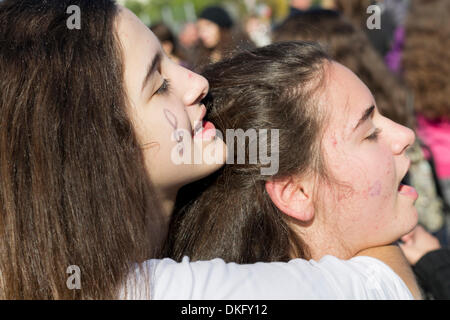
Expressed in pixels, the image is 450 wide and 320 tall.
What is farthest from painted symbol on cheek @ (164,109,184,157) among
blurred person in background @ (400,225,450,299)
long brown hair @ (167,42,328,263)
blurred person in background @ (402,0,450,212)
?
blurred person in background @ (402,0,450,212)

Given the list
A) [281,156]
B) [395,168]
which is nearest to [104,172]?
[281,156]

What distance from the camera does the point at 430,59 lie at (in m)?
3.08

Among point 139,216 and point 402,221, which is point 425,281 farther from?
point 139,216

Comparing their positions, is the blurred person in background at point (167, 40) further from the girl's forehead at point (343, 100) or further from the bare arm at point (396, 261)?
the bare arm at point (396, 261)

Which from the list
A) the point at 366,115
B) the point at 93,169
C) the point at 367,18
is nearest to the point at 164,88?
the point at 93,169

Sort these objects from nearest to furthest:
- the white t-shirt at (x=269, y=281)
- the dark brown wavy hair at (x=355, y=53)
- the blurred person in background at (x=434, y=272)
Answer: the white t-shirt at (x=269, y=281) < the blurred person in background at (x=434, y=272) < the dark brown wavy hair at (x=355, y=53)

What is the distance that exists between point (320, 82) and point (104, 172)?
2.29 feet

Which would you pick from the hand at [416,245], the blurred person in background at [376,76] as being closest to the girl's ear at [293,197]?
the hand at [416,245]

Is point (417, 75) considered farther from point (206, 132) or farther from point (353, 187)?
point (206, 132)

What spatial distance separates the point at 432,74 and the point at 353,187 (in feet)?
5.80

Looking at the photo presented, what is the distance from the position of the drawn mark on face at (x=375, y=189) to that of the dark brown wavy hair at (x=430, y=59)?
5.31 feet

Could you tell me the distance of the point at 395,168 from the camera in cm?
162

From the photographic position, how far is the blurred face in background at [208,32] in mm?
5320

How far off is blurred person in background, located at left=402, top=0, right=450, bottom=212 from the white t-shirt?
1625 millimetres
